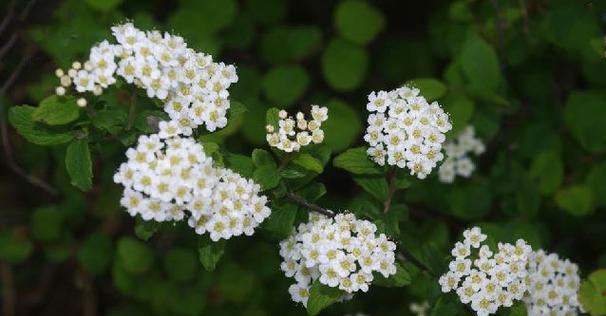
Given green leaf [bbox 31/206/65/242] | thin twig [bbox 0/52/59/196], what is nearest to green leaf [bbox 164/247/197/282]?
green leaf [bbox 31/206/65/242]

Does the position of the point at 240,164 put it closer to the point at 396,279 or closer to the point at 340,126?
the point at 396,279

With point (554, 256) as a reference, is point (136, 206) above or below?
below

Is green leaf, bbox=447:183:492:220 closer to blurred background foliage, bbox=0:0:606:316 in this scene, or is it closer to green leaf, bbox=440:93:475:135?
blurred background foliage, bbox=0:0:606:316

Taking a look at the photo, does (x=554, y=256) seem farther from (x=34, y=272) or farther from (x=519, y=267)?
(x=34, y=272)

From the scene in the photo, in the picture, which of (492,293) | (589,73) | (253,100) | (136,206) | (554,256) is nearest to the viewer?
(136,206)

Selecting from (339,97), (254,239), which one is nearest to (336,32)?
(339,97)

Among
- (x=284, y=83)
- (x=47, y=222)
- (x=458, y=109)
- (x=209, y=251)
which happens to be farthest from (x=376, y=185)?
(x=47, y=222)
